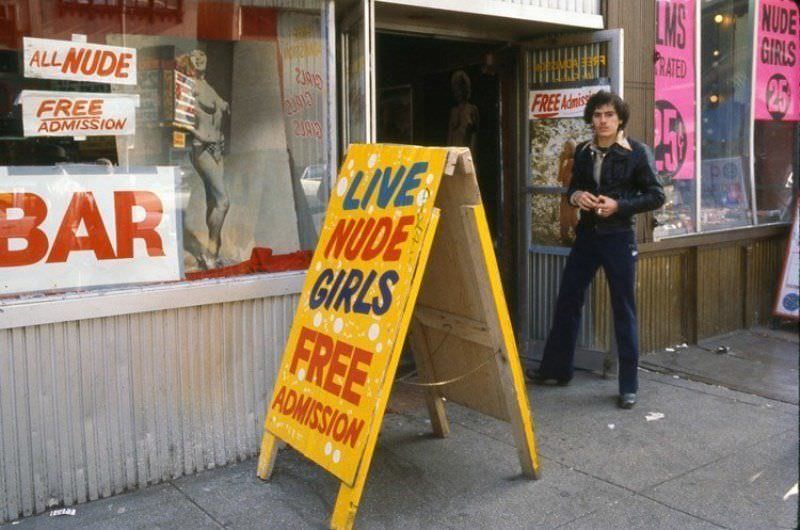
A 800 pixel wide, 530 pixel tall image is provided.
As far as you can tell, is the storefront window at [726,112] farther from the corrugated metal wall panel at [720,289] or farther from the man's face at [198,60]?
the man's face at [198,60]

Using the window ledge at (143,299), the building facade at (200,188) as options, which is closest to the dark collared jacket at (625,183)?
the building facade at (200,188)

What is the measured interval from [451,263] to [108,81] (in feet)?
6.42

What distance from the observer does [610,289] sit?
205 inches

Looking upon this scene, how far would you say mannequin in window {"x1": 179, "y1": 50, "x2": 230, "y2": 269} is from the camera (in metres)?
4.35

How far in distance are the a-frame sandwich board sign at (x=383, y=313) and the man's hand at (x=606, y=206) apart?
1.47 metres

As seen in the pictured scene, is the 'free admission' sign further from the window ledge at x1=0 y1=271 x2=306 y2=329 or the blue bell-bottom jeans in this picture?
the blue bell-bottom jeans

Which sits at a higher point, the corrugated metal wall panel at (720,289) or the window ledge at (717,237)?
the window ledge at (717,237)

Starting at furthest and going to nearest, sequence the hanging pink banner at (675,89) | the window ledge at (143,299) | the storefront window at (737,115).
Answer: the storefront window at (737,115) → the hanging pink banner at (675,89) → the window ledge at (143,299)

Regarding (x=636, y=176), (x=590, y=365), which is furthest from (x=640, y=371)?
(x=636, y=176)

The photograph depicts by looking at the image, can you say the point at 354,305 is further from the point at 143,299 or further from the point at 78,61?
the point at 78,61

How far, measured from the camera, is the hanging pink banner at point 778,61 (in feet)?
24.0

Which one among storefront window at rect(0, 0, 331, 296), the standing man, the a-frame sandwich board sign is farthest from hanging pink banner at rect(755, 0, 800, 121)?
the a-frame sandwich board sign

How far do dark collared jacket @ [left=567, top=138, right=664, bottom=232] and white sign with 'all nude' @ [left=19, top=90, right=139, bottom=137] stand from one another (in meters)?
2.83

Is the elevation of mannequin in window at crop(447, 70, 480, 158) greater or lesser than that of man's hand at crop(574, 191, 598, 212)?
greater
